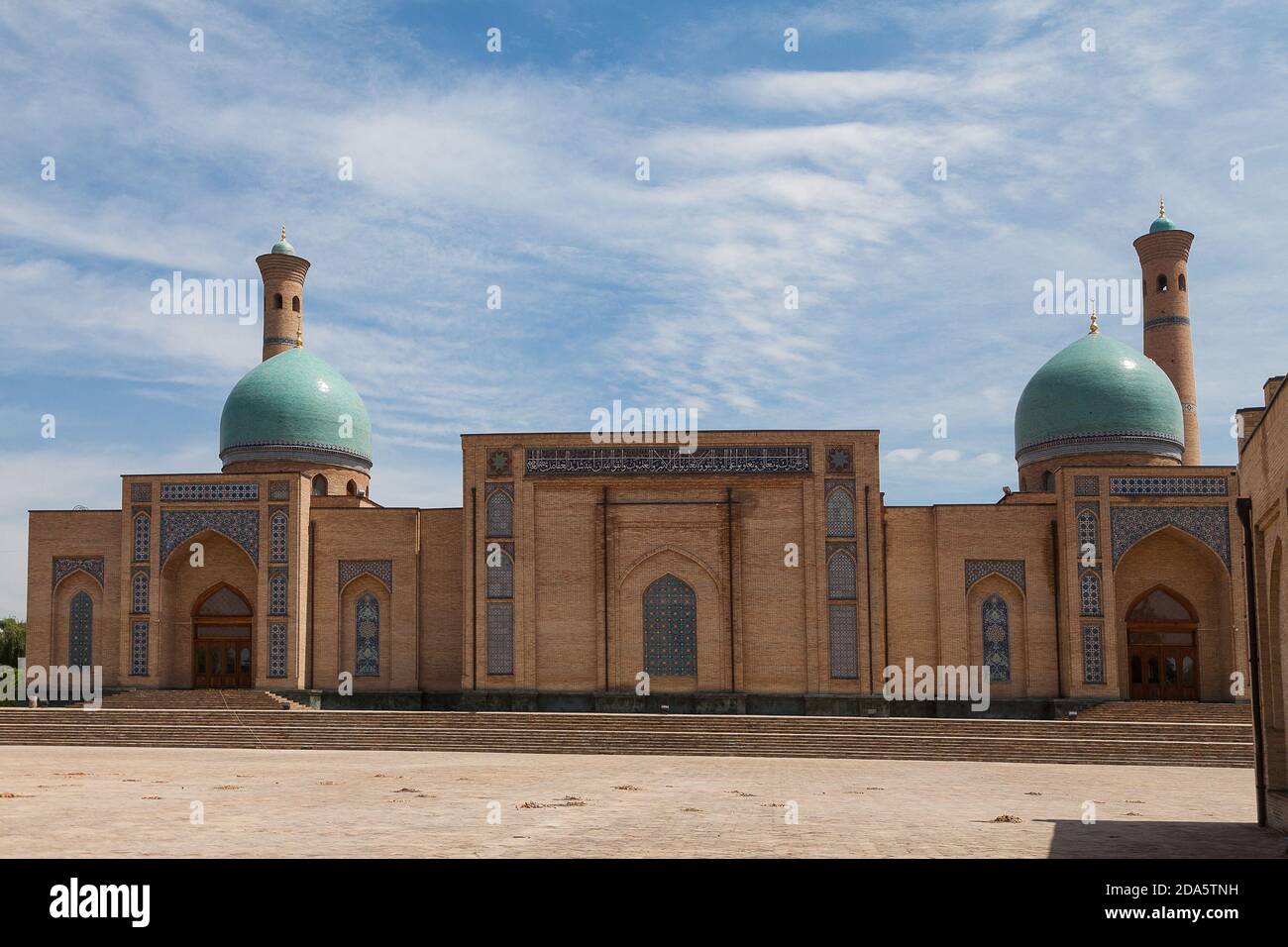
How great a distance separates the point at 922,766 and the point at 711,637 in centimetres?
787

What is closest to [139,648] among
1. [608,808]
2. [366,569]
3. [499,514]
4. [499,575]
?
[366,569]

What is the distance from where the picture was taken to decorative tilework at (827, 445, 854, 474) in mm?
23656

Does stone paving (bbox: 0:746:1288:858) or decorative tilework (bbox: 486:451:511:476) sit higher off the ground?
decorative tilework (bbox: 486:451:511:476)

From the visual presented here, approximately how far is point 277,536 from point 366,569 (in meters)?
1.75

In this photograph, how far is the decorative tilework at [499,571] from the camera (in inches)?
941

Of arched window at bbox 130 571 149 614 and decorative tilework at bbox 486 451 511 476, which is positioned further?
arched window at bbox 130 571 149 614

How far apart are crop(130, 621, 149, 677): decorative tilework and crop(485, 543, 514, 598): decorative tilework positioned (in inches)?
262

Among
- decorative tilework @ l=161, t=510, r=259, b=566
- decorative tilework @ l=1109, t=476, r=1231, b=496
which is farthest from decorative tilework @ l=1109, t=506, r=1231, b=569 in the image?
decorative tilework @ l=161, t=510, r=259, b=566

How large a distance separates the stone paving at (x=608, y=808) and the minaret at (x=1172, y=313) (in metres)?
15.1

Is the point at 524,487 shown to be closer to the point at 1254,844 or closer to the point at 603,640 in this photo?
the point at 603,640

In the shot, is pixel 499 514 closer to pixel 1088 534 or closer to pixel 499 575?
pixel 499 575

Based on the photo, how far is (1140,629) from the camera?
2366 centimetres

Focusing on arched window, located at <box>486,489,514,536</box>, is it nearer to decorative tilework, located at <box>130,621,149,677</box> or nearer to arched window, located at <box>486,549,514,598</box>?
arched window, located at <box>486,549,514,598</box>
